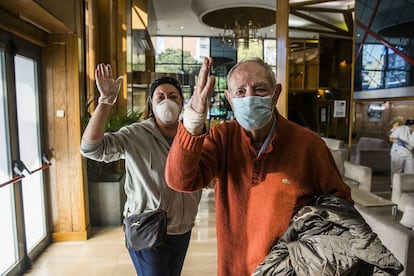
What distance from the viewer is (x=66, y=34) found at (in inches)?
120

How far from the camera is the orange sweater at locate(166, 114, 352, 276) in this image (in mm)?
855

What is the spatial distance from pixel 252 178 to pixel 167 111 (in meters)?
0.74

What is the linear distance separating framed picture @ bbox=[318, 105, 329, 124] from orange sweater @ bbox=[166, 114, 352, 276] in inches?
297

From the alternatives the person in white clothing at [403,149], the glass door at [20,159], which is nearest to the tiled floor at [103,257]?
the glass door at [20,159]

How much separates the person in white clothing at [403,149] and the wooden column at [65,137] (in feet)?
17.8

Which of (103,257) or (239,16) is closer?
(103,257)

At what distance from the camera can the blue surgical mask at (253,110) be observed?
2.89 feet

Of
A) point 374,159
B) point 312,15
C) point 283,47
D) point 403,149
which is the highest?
point 312,15

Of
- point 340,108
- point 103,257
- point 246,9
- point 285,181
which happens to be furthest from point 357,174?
point 246,9

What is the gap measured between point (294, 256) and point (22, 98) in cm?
285

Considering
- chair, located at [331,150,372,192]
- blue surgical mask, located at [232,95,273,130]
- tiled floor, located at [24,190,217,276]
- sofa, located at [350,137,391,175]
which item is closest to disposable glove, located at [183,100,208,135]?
blue surgical mask, located at [232,95,273,130]

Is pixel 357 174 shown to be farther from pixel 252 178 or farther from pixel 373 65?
pixel 252 178

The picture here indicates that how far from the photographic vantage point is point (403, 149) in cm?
568

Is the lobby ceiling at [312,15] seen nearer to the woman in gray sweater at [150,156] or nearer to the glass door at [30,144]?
the glass door at [30,144]
